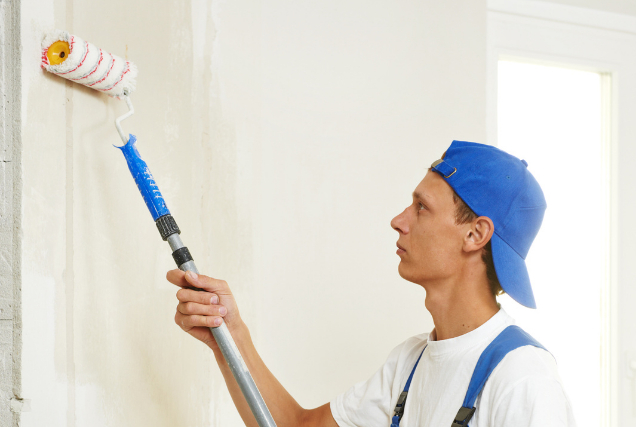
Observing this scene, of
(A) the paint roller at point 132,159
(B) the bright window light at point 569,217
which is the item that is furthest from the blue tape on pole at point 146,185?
(B) the bright window light at point 569,217

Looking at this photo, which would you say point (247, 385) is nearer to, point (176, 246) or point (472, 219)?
point (176, 246)

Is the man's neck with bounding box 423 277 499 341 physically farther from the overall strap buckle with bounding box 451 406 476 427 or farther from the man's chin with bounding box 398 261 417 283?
the overall strap buckle with bounding box 451 406 476 427

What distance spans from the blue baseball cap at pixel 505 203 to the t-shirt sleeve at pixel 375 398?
26cm

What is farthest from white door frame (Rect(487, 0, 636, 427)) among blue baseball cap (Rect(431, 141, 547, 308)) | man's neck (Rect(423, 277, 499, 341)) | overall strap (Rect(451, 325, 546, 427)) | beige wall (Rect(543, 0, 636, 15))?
overall strap (Rect(451, 325, 546, 427))

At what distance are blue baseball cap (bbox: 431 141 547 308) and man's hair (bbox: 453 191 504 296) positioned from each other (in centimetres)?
1

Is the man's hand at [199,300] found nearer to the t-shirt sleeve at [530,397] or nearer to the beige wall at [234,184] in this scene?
the beige wall at [234,184]

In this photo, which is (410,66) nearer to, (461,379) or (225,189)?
(225,189)

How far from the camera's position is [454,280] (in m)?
1.08

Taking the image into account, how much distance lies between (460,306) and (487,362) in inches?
5.3

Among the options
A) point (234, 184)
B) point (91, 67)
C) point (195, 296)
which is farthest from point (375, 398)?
point (91, 67)

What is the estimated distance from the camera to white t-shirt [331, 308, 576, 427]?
882 millimetres

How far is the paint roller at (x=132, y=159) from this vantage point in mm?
855

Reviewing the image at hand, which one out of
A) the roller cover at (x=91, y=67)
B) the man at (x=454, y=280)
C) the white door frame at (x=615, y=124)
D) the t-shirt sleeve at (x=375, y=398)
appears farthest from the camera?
the white door frame at (x=615, y=124)

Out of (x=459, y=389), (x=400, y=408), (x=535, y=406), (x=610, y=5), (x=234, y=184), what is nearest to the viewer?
(x=535, y=406)
